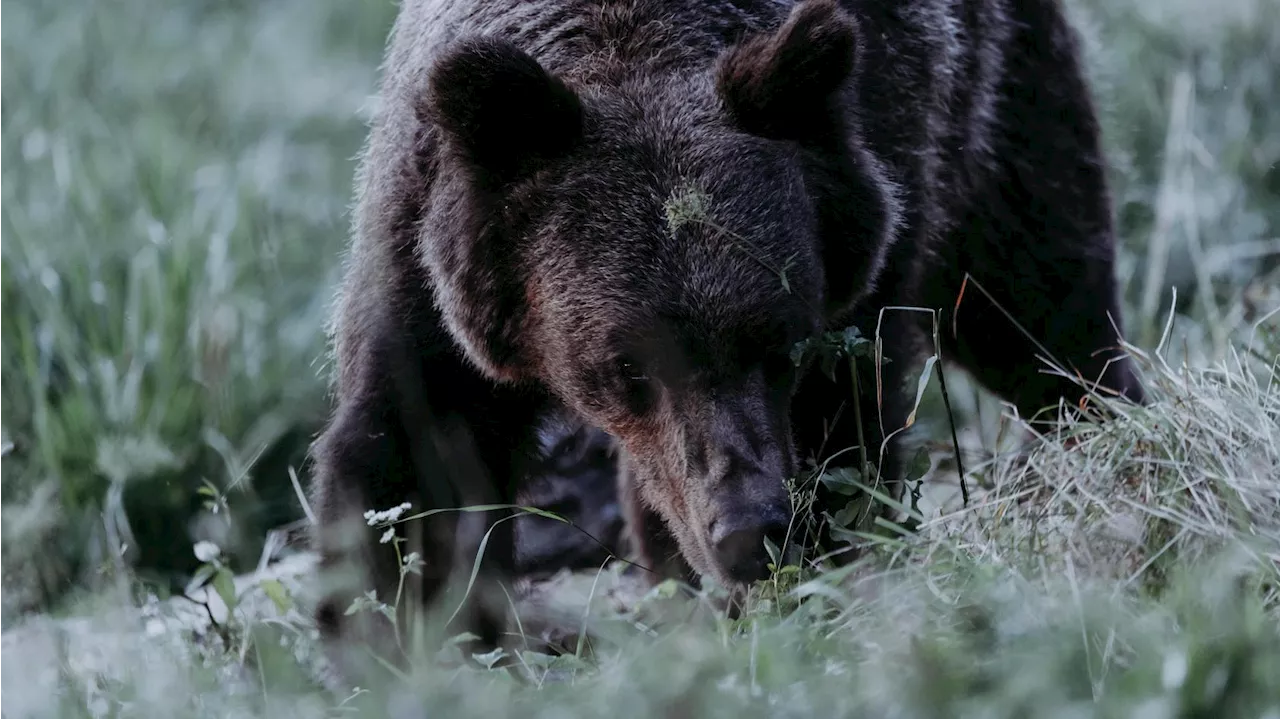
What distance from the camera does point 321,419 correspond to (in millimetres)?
6492

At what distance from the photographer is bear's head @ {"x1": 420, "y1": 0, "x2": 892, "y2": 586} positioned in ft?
12.9

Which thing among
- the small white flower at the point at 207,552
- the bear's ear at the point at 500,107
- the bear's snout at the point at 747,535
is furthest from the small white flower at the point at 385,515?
the bear's ear at the point at 500,107

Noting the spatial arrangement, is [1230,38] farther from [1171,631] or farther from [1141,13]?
[1171,631]

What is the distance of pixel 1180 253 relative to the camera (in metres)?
7.63

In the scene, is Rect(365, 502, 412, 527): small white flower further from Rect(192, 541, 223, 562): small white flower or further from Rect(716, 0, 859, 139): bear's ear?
Rect(716, 0, 859, 139): bear's ear

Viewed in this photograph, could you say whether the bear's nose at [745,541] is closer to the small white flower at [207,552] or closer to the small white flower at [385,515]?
the small white flower at [385,515]

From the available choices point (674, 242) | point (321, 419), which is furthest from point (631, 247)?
point (321, 419)

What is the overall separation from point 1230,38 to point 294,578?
5.85 metres

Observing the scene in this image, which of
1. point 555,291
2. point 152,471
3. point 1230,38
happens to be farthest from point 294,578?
point 1230,38

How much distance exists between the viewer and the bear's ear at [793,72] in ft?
13.2

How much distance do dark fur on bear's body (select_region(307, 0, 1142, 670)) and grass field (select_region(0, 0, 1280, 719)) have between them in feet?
1.32

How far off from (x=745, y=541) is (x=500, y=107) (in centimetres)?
121

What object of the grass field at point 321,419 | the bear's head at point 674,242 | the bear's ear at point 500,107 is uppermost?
the bear's ear at point 500,107

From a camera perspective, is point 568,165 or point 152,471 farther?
point 152,471
